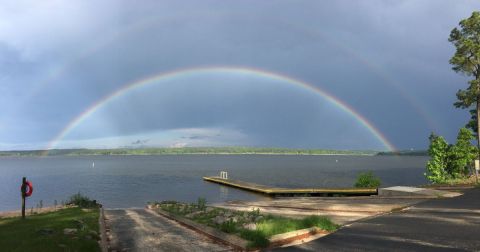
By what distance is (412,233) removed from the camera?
12906 mm

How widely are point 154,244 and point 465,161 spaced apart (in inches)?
1436

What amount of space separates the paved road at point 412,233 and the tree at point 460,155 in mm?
23704

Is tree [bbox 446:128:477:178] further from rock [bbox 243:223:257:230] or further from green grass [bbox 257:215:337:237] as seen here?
rock [bbox 243:223:257:230]

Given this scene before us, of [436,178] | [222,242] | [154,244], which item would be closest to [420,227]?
[222,242]

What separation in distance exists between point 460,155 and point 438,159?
2.00m

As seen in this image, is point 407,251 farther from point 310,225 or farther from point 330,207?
point 330,207

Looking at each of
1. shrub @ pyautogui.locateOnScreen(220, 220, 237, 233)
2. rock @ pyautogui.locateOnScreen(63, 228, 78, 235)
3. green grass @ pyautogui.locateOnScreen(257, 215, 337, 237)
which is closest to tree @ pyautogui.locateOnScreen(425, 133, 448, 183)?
green grass @ pyautogui.locateOnScreen(257, 215, 337, 237)

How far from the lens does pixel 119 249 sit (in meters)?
11.9

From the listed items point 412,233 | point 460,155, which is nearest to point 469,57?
point 460,155

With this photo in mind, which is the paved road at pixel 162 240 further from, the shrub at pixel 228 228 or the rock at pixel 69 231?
the rock at pixel 69 231

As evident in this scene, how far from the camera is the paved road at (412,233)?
1107 cm

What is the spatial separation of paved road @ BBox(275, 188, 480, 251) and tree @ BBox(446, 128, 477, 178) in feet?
77.8

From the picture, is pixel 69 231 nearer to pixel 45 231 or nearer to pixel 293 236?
pixel 45 231

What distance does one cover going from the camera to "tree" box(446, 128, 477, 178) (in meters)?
39.5
